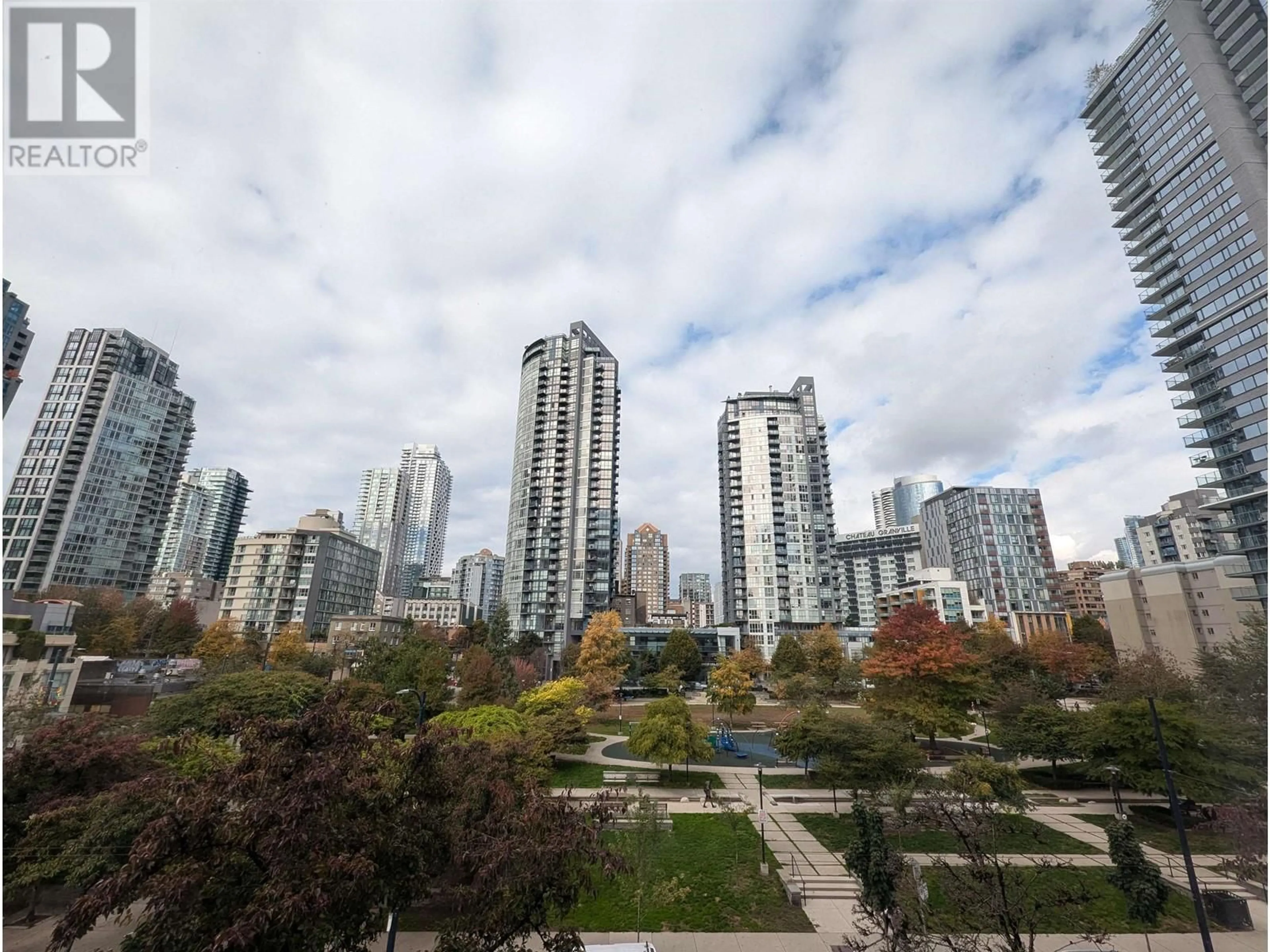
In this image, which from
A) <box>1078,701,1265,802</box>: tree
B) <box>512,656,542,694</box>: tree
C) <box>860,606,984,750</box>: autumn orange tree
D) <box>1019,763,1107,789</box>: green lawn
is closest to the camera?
<box>1078,701,1265,802</box>: tree

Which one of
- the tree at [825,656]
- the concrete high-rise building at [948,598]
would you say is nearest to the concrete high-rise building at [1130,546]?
the concrete high-rise building at [948,598]


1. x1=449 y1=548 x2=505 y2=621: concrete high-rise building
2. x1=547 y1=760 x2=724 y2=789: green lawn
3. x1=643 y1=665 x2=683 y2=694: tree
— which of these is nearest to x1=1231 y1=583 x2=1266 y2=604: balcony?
x1=643 y1=665 x2=683 y2=694: tree

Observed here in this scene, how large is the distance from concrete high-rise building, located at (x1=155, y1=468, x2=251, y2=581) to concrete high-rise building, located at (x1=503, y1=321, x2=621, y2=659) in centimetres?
10264

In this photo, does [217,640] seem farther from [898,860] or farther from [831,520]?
[831,520]

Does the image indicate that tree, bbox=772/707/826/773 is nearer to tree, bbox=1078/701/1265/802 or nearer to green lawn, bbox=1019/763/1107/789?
tree, bbox=1078/701/1265/802

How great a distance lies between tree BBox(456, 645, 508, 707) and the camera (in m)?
36.4

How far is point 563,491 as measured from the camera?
7606 cm

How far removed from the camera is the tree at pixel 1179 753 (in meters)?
20.0

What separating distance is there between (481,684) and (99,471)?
87409mm

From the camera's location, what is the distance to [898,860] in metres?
13.7

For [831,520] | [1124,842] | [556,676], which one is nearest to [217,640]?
[556,676]

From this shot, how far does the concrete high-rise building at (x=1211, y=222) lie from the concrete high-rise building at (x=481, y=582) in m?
155

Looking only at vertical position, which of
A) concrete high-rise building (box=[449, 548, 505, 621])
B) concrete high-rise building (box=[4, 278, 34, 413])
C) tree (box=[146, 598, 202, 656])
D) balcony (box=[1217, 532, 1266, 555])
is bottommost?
tree (box=[146, 598, 202, 656])

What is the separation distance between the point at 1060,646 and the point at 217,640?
8785 centimetres
